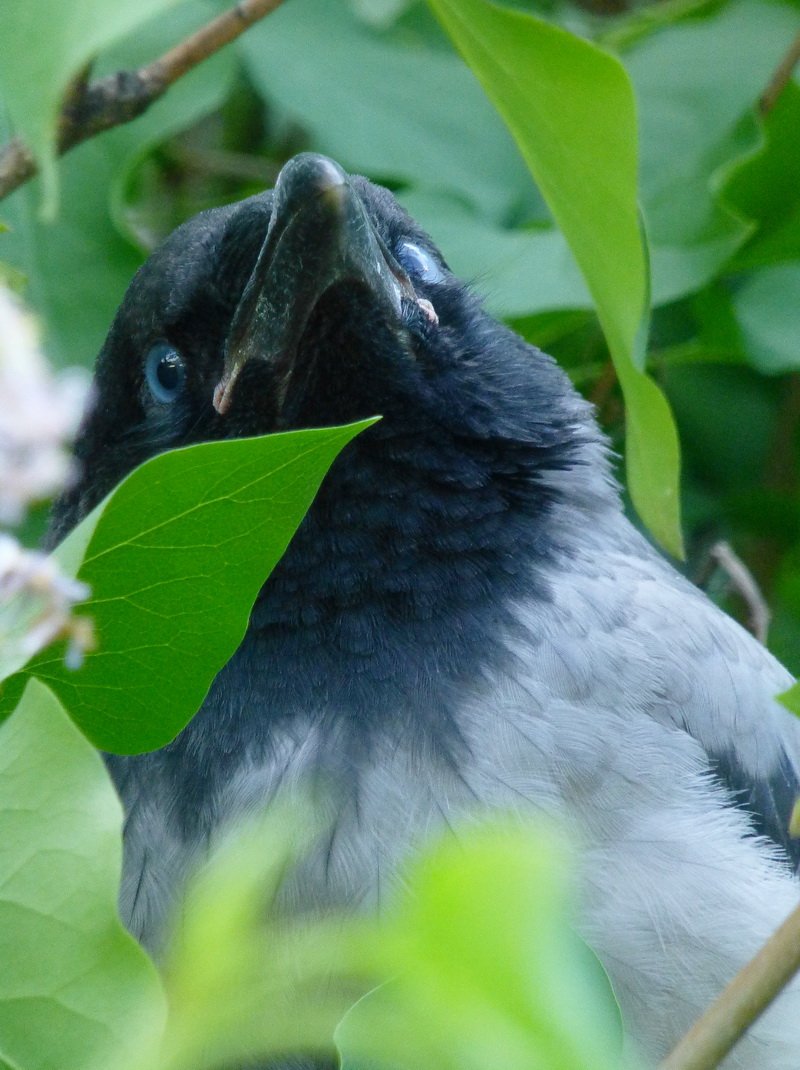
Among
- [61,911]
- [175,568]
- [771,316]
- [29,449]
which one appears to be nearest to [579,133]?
[175,568]

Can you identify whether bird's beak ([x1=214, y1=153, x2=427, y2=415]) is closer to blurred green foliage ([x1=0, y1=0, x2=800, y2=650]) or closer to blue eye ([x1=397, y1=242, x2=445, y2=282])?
blue eye ([x1=397, y1=242, x2=445, y2=282])

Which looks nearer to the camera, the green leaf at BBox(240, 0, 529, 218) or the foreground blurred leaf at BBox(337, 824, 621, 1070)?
the foreground blurred leaf at BBox(337, 824, 621, 1070)

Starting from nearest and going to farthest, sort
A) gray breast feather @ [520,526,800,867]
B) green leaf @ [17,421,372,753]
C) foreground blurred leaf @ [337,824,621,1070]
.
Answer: foreground blurred leaf @ [337,824,621,1070], green leaf @ [17,421,372,753], gray breast feather @ [520,526,800,867]

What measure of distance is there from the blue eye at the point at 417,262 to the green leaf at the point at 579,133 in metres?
0.73

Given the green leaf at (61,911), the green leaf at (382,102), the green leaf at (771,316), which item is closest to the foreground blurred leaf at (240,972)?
the green leaf at (61,911)

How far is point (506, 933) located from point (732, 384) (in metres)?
2.30

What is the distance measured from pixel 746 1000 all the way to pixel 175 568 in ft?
1.69

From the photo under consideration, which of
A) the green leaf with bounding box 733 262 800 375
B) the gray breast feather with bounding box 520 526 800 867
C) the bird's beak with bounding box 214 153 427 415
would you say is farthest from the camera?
the green leaf with bounding box 733 262 800 375

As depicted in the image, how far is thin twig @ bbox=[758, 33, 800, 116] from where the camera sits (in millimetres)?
2531

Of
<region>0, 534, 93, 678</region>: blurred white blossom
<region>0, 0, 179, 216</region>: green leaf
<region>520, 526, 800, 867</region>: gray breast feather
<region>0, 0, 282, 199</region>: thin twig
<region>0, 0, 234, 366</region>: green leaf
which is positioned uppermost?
<region>0, 0, 179, 216</region>: green leaf

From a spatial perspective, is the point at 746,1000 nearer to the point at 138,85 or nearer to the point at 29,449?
the point at 29,449

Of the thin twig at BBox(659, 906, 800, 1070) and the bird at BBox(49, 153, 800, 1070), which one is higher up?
the thin twig at BBox(659, 906, 800, 1070)

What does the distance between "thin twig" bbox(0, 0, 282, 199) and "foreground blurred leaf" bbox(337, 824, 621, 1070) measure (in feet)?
4.40

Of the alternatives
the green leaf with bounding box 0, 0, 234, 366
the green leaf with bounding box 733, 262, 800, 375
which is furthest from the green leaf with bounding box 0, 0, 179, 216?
the green leaf with bounding box 733, 262, 800, 375
